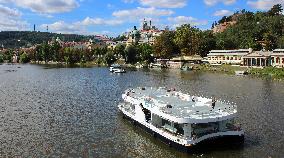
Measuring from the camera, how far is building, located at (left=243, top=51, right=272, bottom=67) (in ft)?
389

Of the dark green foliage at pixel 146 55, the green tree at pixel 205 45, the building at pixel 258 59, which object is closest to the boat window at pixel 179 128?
the building at pixel 258 59

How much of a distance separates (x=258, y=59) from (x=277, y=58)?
334 inches

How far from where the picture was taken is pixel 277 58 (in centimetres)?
11450

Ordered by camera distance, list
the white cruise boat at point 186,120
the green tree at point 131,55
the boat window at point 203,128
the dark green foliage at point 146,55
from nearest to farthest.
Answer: the white cruise boat at point 186,120, the boat window at point 203,128, the dark green foliage at point 146,55, the green tree at point 131,55

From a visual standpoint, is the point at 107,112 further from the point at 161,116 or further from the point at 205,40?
the point at 205,40

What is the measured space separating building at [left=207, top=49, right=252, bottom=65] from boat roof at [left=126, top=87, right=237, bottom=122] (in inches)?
3671

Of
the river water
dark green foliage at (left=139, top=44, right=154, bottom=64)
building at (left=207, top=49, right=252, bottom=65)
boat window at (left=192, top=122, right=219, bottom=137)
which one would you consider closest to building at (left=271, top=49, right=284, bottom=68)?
building at (left=207, top=49, right=252, bottom=65)

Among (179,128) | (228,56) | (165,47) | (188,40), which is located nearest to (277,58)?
(228,56)

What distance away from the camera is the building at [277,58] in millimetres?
112344

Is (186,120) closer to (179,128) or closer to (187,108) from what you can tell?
(179,128)

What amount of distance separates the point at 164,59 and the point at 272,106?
116015 mm

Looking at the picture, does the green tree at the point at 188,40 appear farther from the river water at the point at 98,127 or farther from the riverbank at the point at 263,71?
the river water at the point at 98,127

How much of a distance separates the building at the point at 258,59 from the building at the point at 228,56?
3760 mm

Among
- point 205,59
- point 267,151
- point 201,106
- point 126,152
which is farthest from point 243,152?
point 205,59
